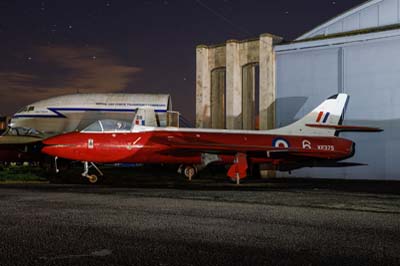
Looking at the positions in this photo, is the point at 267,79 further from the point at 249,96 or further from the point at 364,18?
the point at 364,18

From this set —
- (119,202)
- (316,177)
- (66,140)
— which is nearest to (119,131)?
(66,140)

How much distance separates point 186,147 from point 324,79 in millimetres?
9691

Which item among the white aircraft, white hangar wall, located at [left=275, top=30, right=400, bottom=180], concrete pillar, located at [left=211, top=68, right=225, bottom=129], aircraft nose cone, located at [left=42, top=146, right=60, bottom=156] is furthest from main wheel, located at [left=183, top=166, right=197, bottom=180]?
the white aircraft

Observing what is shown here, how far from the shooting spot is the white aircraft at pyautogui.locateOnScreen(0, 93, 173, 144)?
30031 mm

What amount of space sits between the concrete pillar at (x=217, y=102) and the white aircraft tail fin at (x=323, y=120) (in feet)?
26.1

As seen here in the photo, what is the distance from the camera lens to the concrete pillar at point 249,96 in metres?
29.8

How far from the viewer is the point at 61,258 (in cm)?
497

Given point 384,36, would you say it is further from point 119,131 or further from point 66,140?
point 66,140

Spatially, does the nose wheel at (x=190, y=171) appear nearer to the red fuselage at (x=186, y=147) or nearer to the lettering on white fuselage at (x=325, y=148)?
the red fuselage at (x=186, y=147)

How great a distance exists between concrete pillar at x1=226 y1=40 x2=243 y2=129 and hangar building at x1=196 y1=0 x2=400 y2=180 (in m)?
0.06

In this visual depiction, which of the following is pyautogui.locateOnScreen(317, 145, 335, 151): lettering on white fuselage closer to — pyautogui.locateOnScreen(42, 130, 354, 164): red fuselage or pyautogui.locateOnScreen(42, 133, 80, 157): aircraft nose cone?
pyautogui.locateOnScreen(42, 130, 354, 164): red fuselage

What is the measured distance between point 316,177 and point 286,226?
61.4 feet

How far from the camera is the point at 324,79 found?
24969mm

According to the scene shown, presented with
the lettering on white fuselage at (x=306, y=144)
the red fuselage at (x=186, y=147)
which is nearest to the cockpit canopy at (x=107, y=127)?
the red fuselage at (x=186, y=147)
